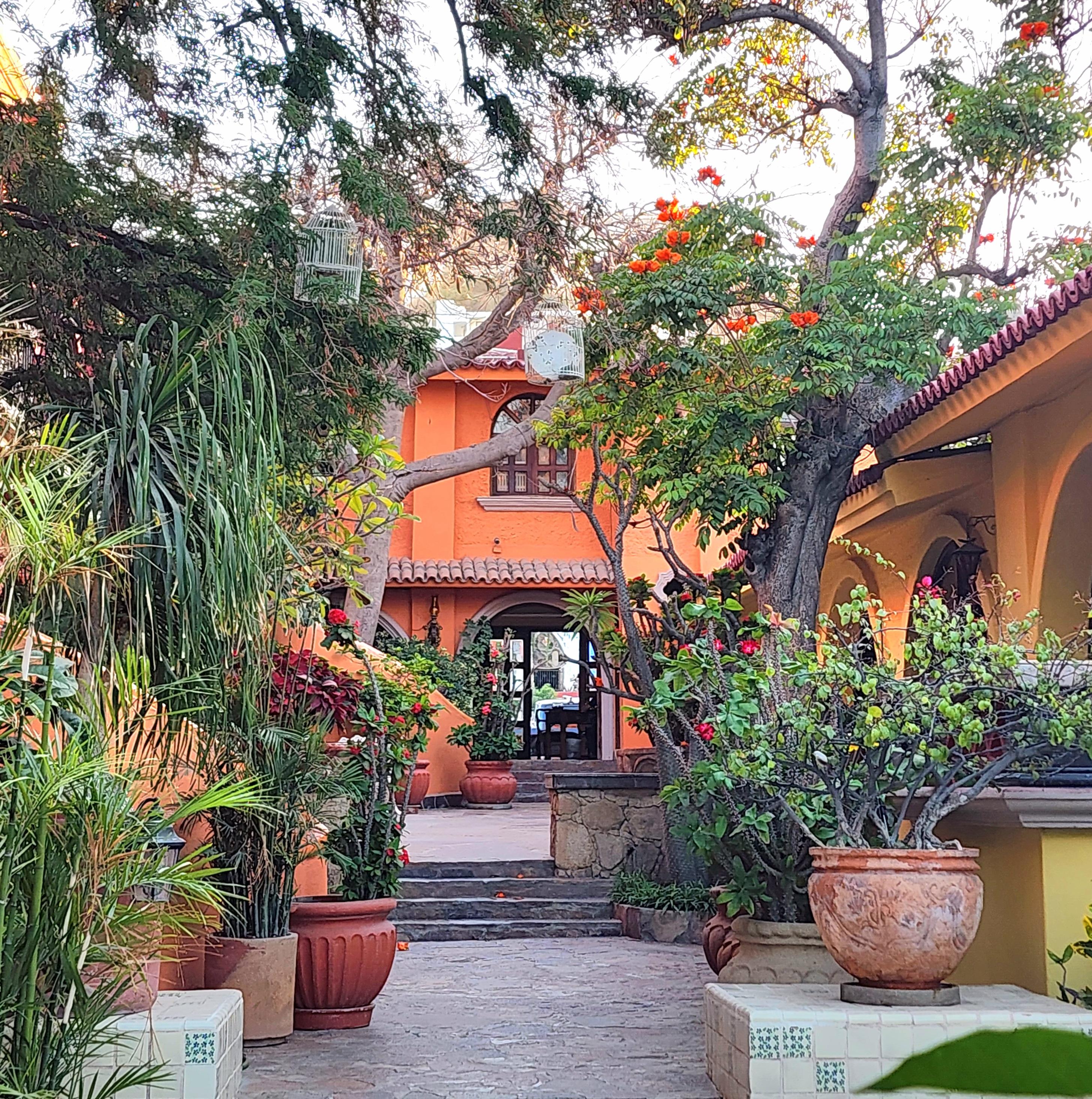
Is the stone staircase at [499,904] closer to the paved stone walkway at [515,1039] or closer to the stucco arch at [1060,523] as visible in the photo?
the paved stone walkway at [515,1039]

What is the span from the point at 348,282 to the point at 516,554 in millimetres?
13611

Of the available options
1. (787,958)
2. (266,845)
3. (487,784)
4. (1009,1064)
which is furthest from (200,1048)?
(487,784)

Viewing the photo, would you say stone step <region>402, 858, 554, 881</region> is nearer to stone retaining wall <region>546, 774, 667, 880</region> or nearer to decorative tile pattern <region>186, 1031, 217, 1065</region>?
stone retaining wall <region>546, 774, 667, 880</region>

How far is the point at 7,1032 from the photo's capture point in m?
3.55

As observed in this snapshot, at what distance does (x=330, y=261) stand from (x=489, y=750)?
467 inches

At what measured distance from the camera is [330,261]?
19.7 feet

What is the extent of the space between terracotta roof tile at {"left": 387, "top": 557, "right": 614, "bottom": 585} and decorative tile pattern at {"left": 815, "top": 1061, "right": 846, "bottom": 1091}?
13907mm

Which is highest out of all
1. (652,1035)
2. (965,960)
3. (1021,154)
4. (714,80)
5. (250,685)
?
(714,80)

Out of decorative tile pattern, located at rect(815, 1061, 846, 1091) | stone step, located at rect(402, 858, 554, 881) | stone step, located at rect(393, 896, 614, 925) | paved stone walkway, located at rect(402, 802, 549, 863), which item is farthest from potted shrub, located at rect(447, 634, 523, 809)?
decorative tile pattern, located at rect(815, 1061, 846, 1091)

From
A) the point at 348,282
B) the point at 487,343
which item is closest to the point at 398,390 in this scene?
the point at 348,282

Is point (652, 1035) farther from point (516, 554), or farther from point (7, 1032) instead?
point (516, 554)

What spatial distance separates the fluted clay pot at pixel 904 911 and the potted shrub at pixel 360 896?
2.39 m

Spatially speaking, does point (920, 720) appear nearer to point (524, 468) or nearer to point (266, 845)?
point (266, 845)

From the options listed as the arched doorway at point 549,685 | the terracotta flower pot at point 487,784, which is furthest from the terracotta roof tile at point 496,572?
the terracotta flower pot at point 487,784
